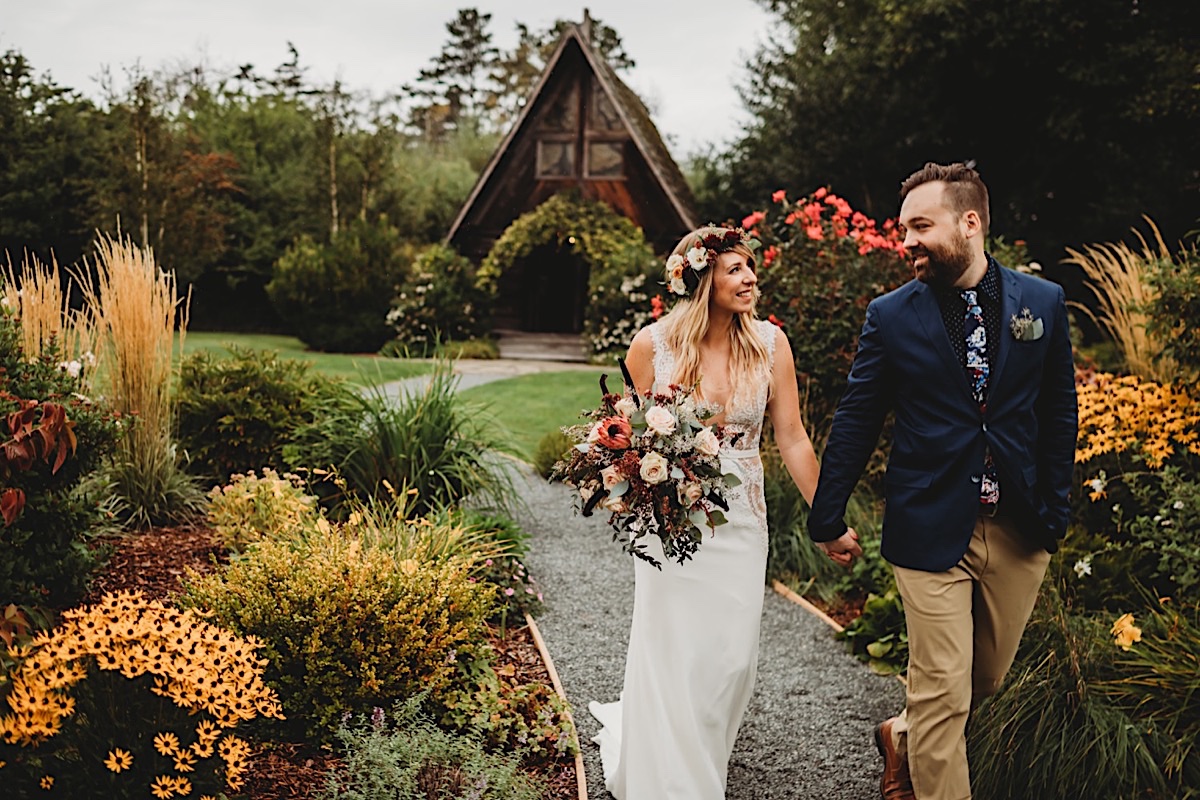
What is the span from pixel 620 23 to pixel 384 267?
2429cm

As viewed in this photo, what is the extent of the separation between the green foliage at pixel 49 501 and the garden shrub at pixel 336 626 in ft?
2.01

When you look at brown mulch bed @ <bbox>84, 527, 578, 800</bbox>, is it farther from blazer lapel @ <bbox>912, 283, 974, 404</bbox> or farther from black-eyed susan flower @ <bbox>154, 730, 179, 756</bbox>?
blazer lapel @ <bbox>912, 283, 974, 404</bbox>

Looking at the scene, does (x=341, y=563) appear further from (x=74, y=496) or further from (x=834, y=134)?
(x=834, y=134)

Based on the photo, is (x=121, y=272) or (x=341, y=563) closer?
(x=341, y=563)

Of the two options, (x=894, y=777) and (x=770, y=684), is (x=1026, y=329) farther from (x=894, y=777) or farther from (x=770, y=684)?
(x=770, y=684)

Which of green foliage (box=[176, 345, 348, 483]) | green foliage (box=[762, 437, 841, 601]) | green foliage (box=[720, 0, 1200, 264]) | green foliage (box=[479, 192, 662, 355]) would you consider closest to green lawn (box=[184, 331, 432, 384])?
green foliage (box=[479, 192, 662, 355])

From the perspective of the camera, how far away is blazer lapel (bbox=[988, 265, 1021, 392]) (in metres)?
3.18

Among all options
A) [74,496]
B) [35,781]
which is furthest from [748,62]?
[35,781]

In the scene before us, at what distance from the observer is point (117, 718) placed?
272 cm

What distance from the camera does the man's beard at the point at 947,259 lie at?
10.6 feet

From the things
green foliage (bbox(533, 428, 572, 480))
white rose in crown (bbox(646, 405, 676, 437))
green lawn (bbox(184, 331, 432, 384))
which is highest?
white rose in crown (bbox(646, 405, 676, 437))

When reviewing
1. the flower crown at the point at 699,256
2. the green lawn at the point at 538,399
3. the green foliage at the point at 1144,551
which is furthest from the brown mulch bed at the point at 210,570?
the green lawn at the point at 538,399

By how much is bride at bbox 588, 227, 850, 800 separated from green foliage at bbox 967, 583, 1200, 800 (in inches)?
37.1

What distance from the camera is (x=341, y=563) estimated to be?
396 cm
